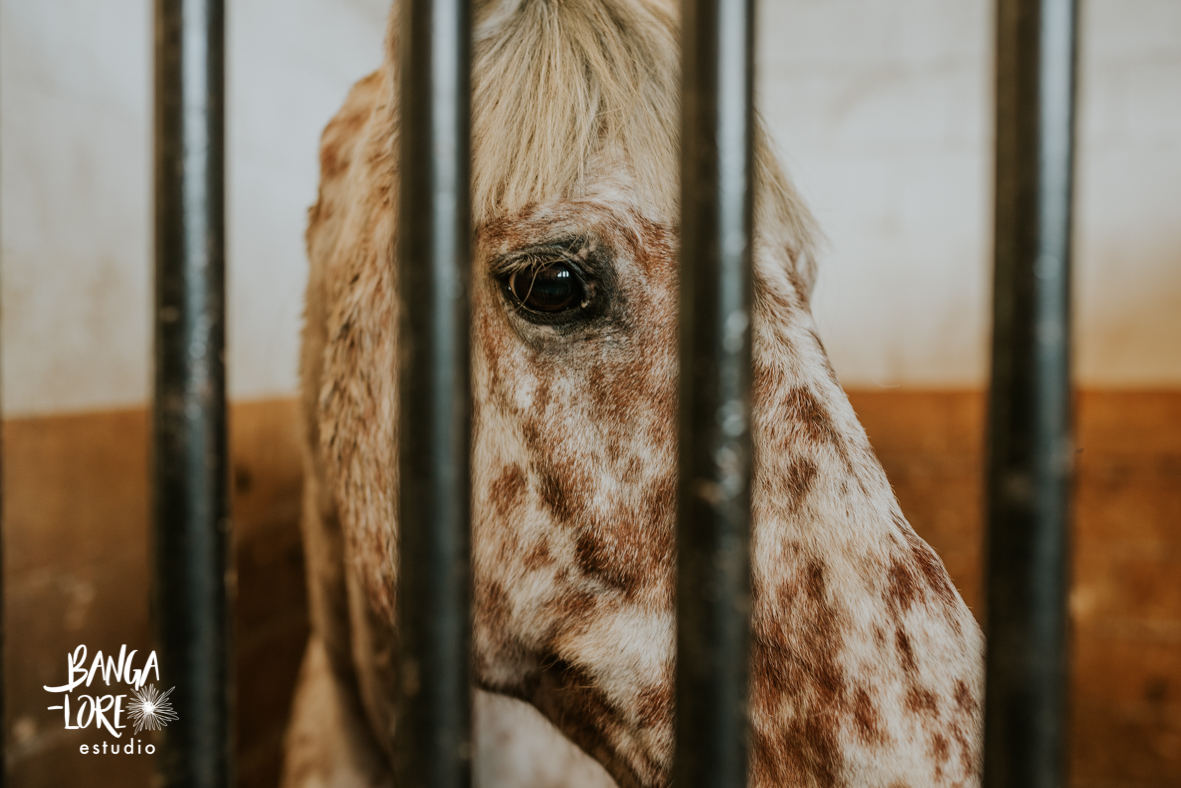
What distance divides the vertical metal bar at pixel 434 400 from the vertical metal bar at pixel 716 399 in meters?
0.07

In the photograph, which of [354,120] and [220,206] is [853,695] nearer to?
[220,206]

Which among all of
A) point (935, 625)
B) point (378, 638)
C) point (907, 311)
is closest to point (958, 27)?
point (907, 311)

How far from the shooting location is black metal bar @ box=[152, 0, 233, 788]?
232 mm

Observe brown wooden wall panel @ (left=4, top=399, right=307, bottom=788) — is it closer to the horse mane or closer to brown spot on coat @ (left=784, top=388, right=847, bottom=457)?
the horse mane

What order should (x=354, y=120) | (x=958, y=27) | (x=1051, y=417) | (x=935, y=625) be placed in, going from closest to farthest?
(x=1051, y=417) < (x=935, y=625) < (x=354, y=120) < (x=958, y=27)

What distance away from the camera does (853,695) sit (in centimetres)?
37

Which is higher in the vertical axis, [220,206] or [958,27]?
[958,27]

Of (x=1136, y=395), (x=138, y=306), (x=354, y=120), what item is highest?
(x=354, y=120)

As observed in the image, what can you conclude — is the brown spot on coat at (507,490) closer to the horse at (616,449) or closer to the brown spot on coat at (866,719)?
the horse at (616,449)

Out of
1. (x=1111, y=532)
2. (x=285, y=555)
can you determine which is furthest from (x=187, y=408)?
(x=1111, y=532)

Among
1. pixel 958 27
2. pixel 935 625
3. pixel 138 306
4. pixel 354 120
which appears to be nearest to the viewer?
pixel 935 625

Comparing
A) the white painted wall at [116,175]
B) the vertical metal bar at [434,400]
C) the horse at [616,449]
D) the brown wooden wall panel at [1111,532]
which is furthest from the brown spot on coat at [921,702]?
the brown wooden wall panel at [1111,532]

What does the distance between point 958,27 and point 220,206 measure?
65.0 inches

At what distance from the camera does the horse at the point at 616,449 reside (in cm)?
38
